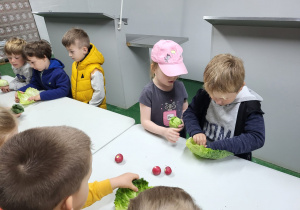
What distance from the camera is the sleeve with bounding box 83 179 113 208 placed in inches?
34.8

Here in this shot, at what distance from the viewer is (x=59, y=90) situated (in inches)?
77.4

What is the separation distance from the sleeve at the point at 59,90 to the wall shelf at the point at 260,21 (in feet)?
4.55

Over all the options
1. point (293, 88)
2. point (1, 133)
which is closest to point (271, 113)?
point (293, 88)

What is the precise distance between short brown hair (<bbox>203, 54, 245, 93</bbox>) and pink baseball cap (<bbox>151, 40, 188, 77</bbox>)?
1.00 ft

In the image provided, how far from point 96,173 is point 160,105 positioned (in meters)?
0.62

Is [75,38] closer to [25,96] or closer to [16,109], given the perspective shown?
[25,96]

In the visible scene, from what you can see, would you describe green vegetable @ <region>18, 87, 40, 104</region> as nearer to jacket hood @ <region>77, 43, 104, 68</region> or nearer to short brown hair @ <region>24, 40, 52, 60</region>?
short brown hair @ <region>24, 40, 52, 60</region>

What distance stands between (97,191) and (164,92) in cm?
77

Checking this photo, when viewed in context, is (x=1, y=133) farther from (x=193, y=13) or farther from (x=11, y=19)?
(x=11, y=19)

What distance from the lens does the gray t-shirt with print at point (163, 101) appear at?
55.5 inches

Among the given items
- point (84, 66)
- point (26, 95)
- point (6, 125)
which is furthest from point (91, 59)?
point (6, 125)

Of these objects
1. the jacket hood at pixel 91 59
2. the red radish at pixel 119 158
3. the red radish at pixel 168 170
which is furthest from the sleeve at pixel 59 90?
the red radish at pixel 168 170

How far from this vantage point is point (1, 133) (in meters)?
0.98

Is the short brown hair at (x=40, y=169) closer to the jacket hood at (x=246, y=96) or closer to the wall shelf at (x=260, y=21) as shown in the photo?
the jacket hood at (x=246, y=96)
